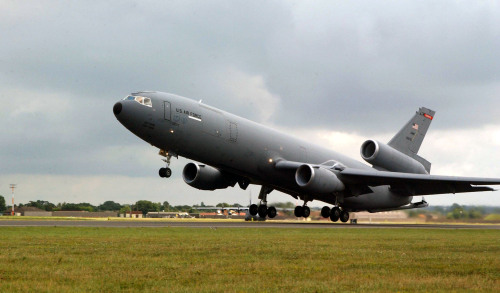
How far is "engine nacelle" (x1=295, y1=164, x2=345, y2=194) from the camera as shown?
1457 inches

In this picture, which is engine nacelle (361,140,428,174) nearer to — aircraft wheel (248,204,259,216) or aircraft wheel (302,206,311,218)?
aircraft wheel (302,206,311,218)

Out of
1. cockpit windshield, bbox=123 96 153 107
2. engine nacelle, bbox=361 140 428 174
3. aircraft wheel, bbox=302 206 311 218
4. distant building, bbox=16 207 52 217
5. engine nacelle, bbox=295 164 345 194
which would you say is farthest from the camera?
distant building, bbox=16 207 52 217

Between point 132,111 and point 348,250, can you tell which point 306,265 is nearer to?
point 348,250

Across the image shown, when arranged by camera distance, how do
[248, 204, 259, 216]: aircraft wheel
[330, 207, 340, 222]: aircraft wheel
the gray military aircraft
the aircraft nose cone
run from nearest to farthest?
the aircraft nose cone < the gray military aircraft < [330, 207, 340, 222]: aircraft wheel < [248, 204, 259, 216]: aircraft wheel

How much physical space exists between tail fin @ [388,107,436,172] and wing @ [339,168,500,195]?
6529 millimetres

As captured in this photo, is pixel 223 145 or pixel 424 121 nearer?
pixel 223 145

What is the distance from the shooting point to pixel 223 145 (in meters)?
34.6

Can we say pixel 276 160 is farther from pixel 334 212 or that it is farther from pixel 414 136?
pixel 414 136

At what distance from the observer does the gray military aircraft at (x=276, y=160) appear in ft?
106

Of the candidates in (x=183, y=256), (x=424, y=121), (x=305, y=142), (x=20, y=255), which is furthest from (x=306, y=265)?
(x=424, y=121)

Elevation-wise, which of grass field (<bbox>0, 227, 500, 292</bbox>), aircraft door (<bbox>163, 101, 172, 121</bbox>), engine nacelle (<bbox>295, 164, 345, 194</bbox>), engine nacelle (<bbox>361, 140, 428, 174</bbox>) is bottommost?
grass field (<bbox>0, 227, 500, 292</bbox>)

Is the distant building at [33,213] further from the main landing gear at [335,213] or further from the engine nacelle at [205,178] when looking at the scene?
the main landing gear at [335,213]

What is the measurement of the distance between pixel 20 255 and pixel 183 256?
391 cm

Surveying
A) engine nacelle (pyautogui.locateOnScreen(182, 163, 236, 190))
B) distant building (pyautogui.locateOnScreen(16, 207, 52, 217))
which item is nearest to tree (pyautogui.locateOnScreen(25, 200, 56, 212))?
distant building (pyautogui.locateOnScreen(16, 207, 52, 217))
